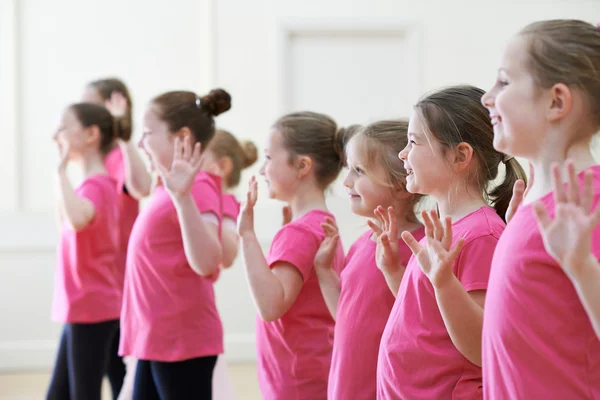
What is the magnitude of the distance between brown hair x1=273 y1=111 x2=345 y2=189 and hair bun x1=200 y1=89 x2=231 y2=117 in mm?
292

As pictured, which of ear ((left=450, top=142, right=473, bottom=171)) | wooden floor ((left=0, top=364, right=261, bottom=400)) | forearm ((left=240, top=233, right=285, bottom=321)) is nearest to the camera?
ear ((left=450, top=142, right=473, bottom=171))

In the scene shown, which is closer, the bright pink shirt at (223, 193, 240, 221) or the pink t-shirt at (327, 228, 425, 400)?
the pink t-shirt at (327, 228, 425, 400)

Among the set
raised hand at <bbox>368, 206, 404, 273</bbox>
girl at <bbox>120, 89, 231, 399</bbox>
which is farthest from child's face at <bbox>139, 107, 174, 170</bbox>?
raised hand at <bbox>368, 206, 404, 273</bbox>

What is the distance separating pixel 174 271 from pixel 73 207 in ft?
2.40

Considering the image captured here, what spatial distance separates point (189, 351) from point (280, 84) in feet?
9.35

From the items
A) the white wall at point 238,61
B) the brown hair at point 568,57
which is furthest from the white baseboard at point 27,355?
the brown hair at point 568,57

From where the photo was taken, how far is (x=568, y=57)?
3.67 ft

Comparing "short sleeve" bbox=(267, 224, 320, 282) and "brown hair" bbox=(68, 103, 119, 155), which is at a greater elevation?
"brown hair" bbox=(68, 103, 119, 155)

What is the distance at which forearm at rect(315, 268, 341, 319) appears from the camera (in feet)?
6.56

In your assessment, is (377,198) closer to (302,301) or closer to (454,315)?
(302,301)

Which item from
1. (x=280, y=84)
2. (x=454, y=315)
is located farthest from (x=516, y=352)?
(x=280, y=84)

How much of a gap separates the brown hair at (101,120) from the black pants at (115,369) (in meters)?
0.76

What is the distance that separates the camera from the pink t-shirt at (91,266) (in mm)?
2908

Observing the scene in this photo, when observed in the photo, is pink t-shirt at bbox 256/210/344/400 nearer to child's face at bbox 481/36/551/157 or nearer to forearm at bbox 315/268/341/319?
forearm at bbox 315/268/341/319
